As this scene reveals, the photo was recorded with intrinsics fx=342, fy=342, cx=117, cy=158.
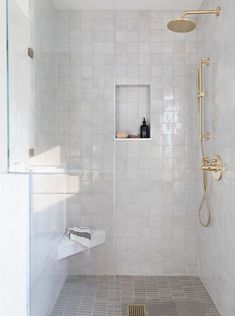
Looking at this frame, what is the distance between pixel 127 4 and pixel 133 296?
2124 millimetres

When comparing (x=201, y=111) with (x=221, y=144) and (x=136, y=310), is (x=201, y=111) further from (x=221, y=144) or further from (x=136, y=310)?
(x=136, y=310)

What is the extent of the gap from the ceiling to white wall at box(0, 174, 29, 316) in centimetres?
86

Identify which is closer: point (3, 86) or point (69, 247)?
point (3, 86)

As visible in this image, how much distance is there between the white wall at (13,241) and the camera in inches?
52.0

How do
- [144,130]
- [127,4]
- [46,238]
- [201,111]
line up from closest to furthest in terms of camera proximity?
[46,238], [127,4], [201,111], [144,130]

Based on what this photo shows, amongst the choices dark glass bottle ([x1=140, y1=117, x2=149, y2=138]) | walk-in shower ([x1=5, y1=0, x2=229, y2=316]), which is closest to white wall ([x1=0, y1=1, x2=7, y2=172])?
walk-in shower ([x1=5, y1=0, x2=229, y2=316])

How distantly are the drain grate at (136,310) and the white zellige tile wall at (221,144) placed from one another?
1.84 ft

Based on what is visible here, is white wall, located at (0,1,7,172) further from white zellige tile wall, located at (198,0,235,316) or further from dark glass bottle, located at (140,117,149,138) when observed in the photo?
dark glass bottle, located at (140,117,149,138)

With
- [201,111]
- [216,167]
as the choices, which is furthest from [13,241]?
[201,111]

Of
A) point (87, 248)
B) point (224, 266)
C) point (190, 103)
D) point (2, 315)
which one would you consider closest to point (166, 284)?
point (224, 266)

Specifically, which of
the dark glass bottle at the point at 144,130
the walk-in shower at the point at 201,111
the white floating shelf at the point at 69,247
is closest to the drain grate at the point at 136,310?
the walk-in shower at the point at 201,111

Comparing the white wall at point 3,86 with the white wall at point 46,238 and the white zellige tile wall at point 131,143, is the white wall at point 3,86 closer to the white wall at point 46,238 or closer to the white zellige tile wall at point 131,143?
the white wall at point 46,238

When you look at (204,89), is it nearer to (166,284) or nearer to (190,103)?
(190,103)

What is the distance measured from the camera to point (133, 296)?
257cm
